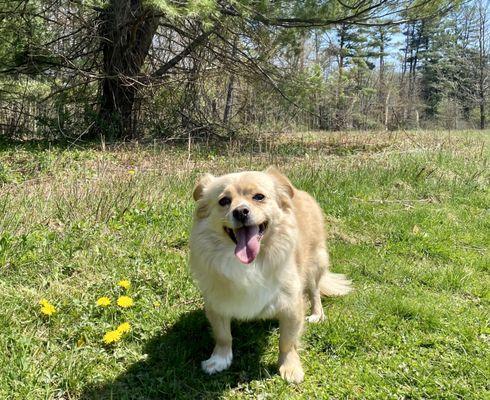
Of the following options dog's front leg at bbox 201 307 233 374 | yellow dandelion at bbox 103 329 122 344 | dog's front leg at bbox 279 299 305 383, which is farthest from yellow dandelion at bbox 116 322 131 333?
dog's front leg at bbox 279 299 305 383

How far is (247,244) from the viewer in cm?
233

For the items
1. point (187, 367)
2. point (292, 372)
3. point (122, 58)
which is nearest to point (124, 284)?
point (187, 367)

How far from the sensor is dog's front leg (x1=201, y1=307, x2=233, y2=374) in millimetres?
2527

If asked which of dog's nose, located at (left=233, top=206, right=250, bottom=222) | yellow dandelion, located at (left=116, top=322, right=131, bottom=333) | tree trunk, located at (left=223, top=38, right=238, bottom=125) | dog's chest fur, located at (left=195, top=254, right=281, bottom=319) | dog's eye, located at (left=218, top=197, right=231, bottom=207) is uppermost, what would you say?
tree trunk, located at (left=223, top=38, right=238, bottom=125)

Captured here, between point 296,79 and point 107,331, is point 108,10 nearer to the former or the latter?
point 296,79

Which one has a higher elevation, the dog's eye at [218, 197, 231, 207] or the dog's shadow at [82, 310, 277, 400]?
the dog's eye at [218, 197, 231, 207]

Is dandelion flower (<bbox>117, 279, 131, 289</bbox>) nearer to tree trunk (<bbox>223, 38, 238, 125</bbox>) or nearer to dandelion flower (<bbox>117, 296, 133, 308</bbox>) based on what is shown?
dandelion flower (<bbox>117, 296, 133, 308</bbox>)

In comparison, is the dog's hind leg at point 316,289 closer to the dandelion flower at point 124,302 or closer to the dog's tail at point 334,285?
the dog's tail at point 334,285

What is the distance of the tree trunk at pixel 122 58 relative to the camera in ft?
27.6

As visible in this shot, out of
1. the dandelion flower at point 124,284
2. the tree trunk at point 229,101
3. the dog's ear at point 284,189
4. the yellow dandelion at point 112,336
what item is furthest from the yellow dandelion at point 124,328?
the tree trunk at point 229,101

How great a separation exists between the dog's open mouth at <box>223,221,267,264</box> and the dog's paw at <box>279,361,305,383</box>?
73 centimetres

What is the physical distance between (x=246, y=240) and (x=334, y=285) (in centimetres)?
137

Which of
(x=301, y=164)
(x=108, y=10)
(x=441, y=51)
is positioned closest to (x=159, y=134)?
(x=108, y=10)

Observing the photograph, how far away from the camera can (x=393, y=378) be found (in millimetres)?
2445
